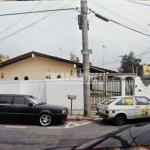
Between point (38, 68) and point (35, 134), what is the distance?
13599mm

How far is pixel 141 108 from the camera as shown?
1027 centimetres

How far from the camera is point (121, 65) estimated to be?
6406 cm

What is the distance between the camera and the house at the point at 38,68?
67.9ft

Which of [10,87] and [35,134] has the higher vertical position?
[10,87]

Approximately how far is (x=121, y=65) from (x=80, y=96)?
2030 inches

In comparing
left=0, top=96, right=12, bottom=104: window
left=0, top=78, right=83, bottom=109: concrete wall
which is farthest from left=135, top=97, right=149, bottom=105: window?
left=0, top=96, right=12, bottom=104: window

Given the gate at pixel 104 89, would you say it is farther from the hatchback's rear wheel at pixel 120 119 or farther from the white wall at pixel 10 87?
the white wall at pixel 10 87

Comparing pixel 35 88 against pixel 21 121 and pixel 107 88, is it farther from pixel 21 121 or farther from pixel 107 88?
pixel 21 121

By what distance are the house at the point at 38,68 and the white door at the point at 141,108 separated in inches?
409

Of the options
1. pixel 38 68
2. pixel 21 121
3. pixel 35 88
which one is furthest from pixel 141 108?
pixel 38 68

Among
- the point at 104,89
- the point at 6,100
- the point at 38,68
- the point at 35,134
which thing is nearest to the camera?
the point at 35,134

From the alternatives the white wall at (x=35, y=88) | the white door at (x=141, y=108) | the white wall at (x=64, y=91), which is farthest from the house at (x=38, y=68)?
the white door at (x=141, y=108)

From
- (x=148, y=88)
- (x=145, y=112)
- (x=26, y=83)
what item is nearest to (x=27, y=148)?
(x=145, y=112)

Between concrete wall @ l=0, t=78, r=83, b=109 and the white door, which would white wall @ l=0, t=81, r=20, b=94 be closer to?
concrete wall @ l=0, t=78, r=83, b=109
